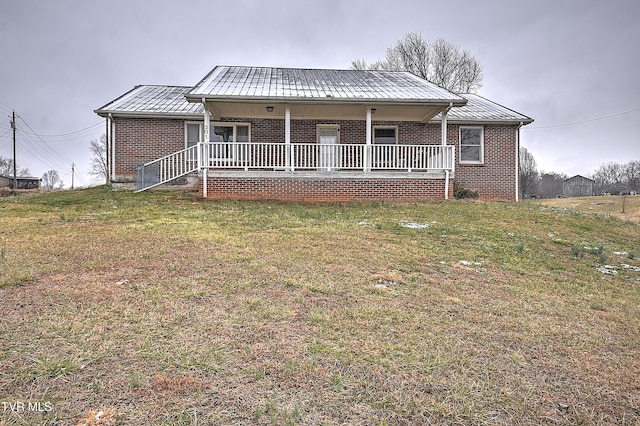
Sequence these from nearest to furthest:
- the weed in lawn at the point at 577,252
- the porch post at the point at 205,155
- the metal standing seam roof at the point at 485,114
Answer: the weed in lawn at the point at 577,252 → the porch post at the point at 205,155 → the metal standing seam roof at the point at 485,114

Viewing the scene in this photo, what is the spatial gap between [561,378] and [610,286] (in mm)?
3043

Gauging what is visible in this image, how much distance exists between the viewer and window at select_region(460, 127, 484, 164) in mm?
14992

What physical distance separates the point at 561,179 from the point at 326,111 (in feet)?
204

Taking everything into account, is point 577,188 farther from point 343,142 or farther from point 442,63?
point 343,142

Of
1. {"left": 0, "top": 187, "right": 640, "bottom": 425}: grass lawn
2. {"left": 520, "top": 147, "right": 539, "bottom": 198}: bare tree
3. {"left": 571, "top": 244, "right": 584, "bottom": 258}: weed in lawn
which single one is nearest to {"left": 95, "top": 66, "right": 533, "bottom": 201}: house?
{"left": 0, "top": 187, "right": 640, "bottom": 425}: grass lawn

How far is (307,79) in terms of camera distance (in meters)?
14.0

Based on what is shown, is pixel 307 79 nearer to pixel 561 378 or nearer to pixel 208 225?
pixel 208 225

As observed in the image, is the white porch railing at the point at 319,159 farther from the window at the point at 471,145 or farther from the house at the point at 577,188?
the house at the point at 577,188

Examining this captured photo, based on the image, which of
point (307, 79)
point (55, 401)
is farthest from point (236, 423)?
point (307, 79)

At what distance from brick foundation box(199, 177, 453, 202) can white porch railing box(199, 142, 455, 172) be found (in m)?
0.45

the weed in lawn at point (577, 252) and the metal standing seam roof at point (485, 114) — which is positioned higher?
the metal standing seam roof at point (485, 114)

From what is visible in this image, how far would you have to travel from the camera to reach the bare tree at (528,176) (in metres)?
48.3

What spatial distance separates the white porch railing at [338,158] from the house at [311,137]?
0.13 ft

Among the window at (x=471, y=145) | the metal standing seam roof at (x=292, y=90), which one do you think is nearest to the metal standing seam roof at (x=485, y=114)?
the metal standing seam roof at (x=292, y=90)
